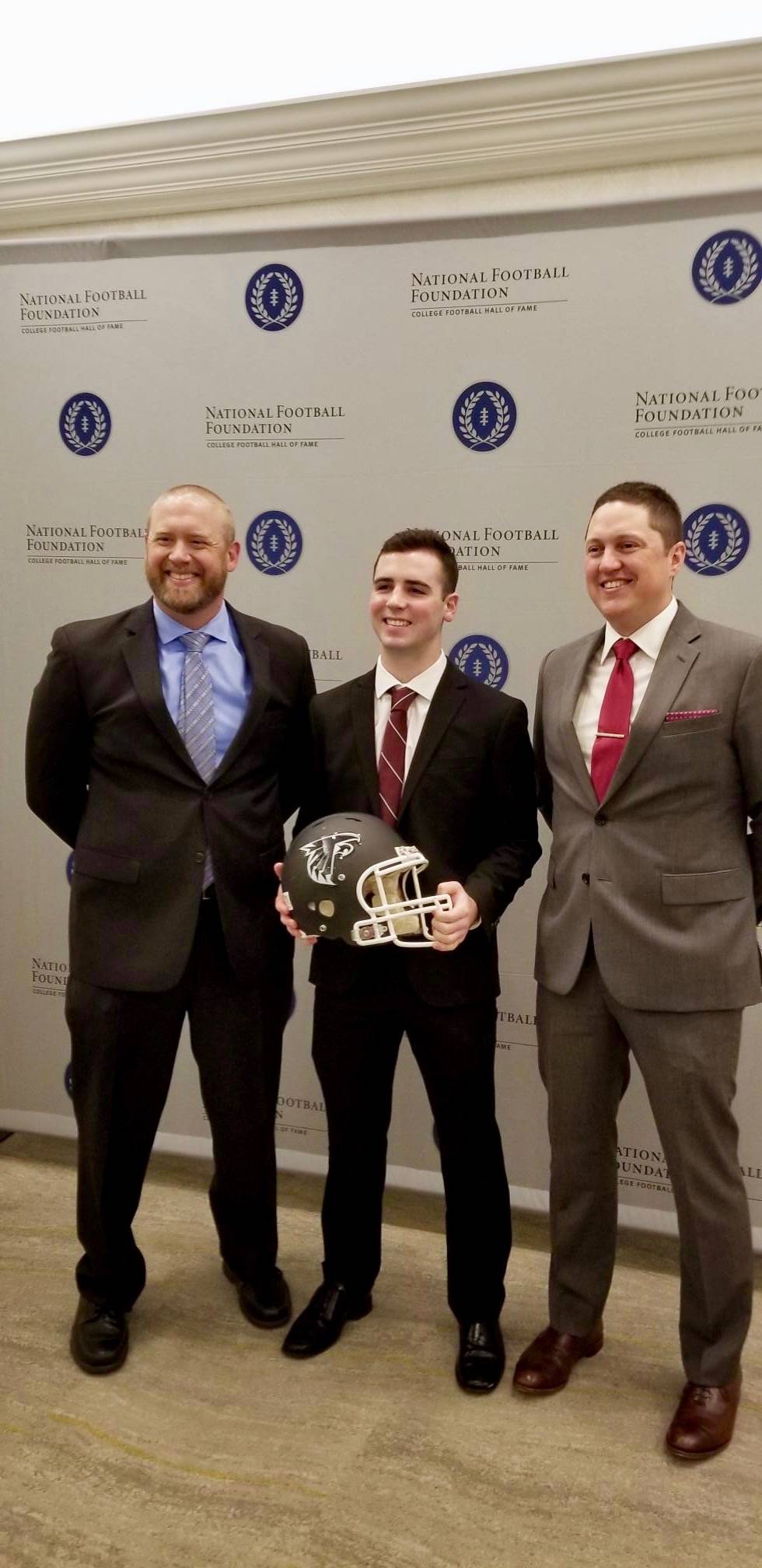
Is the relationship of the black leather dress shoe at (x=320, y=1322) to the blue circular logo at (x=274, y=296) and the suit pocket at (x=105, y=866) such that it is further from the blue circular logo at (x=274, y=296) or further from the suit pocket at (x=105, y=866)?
the blue circular logo at (x=274, y=296)

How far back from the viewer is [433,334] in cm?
322

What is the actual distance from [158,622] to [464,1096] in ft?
4.14

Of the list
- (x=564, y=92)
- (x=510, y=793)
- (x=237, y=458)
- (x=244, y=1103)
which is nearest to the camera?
(x=510, y=793)

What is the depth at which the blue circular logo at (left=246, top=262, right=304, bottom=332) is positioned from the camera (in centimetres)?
333

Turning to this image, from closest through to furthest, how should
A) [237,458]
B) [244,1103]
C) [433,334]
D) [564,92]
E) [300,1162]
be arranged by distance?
1. [244,1103]
2. [564,92]
3. [433,334]
4. [237,458]
5. [300,1162]

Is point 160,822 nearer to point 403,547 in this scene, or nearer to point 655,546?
point 403,547

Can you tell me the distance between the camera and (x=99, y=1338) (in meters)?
2.72

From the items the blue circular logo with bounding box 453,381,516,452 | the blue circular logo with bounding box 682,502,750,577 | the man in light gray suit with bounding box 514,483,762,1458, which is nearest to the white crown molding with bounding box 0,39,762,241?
the blue circular logo with bounding box 453,381,516,452

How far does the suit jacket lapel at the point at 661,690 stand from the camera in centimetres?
232

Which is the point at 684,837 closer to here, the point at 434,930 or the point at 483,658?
the point at 434,930

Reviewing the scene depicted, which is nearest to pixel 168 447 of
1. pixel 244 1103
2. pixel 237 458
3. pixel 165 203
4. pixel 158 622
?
pixel 237 458

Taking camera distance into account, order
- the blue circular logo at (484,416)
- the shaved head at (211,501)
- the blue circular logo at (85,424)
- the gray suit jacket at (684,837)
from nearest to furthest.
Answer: the gray suit jacket at (684,837) < the shaved head at (211,501) < the blue circular logo at (484,416) < the blue circular logo at (85,424)

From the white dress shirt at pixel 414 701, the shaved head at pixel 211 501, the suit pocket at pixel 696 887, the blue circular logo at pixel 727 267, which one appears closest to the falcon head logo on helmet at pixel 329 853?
the white dress shirt at pixel 414 701

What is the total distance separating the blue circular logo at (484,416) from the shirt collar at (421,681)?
947 mm
